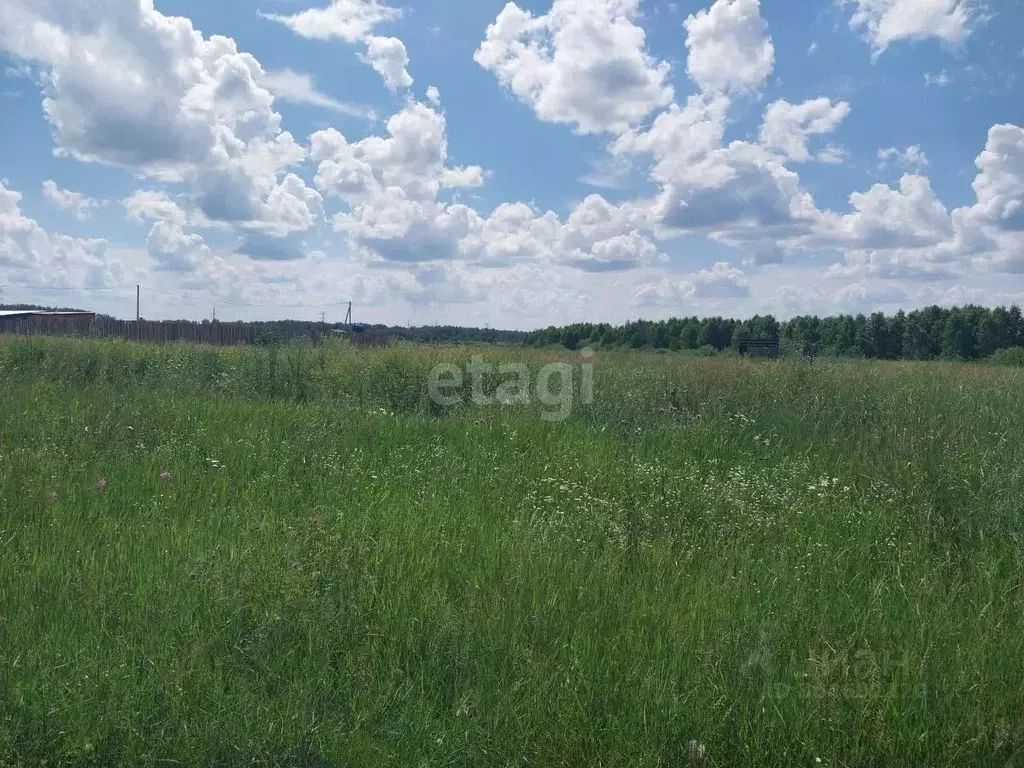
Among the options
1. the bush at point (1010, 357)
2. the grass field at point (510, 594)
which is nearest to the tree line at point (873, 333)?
the bush at point (1010, 357)

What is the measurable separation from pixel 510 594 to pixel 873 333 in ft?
190

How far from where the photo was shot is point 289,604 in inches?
147

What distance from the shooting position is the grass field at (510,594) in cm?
295

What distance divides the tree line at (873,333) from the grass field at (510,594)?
36.6 meters

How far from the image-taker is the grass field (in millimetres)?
2949

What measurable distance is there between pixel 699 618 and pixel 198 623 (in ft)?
8.24

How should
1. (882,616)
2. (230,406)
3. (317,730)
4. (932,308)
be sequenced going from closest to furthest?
(317,730) < (882,616) < (230,406) < (932,308)

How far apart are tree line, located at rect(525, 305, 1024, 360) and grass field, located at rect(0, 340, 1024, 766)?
36.6 meters

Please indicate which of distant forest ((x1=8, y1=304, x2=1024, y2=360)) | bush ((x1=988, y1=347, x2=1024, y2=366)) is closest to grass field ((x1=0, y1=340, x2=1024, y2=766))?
bush ((x1=988, y1=347, x2=1024, y2=366))

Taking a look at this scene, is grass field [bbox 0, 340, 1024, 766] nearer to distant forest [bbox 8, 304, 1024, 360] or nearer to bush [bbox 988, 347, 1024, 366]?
bush [bbox 988, 347, 1024, 366]

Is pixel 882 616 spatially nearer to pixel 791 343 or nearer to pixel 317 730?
pixel 317 730

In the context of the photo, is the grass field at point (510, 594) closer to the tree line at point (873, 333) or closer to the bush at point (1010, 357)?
the bush at point (1010, 357)

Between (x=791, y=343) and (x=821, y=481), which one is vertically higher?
(x=791, y=343)

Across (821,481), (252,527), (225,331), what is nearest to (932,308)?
(225,331)
